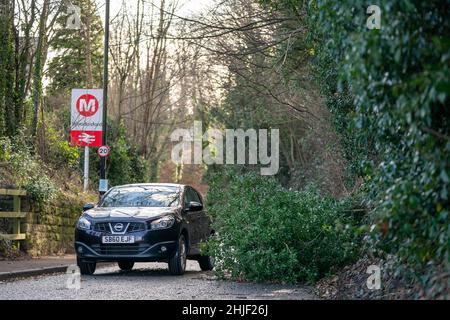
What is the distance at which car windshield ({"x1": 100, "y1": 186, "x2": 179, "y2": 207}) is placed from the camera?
17.2 metres

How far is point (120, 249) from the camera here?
1600 cm

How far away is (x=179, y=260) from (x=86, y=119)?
15.4m

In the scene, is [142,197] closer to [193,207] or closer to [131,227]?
[193,207]

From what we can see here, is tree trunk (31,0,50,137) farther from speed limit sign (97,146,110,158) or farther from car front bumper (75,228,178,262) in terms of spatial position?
car front bumper (75,228,178,262)

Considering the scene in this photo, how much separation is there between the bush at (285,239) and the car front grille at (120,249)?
137cm

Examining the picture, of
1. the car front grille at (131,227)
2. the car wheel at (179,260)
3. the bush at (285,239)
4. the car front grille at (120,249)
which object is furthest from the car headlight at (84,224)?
the bush at (285,239)

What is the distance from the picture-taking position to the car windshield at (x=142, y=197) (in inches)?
677

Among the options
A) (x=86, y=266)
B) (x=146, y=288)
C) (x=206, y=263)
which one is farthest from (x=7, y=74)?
(x=146, y=288)

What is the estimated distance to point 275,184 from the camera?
15.5 meters

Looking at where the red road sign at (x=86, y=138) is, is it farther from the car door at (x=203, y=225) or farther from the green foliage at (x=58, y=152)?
the car door at (x=203, y=225)

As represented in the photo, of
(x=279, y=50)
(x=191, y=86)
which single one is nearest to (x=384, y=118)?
Result: (x=279, y=50)

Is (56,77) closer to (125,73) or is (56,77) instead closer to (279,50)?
(125,73)

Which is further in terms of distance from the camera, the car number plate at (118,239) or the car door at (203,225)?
the car door at (203,225)

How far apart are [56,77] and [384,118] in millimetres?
35408
